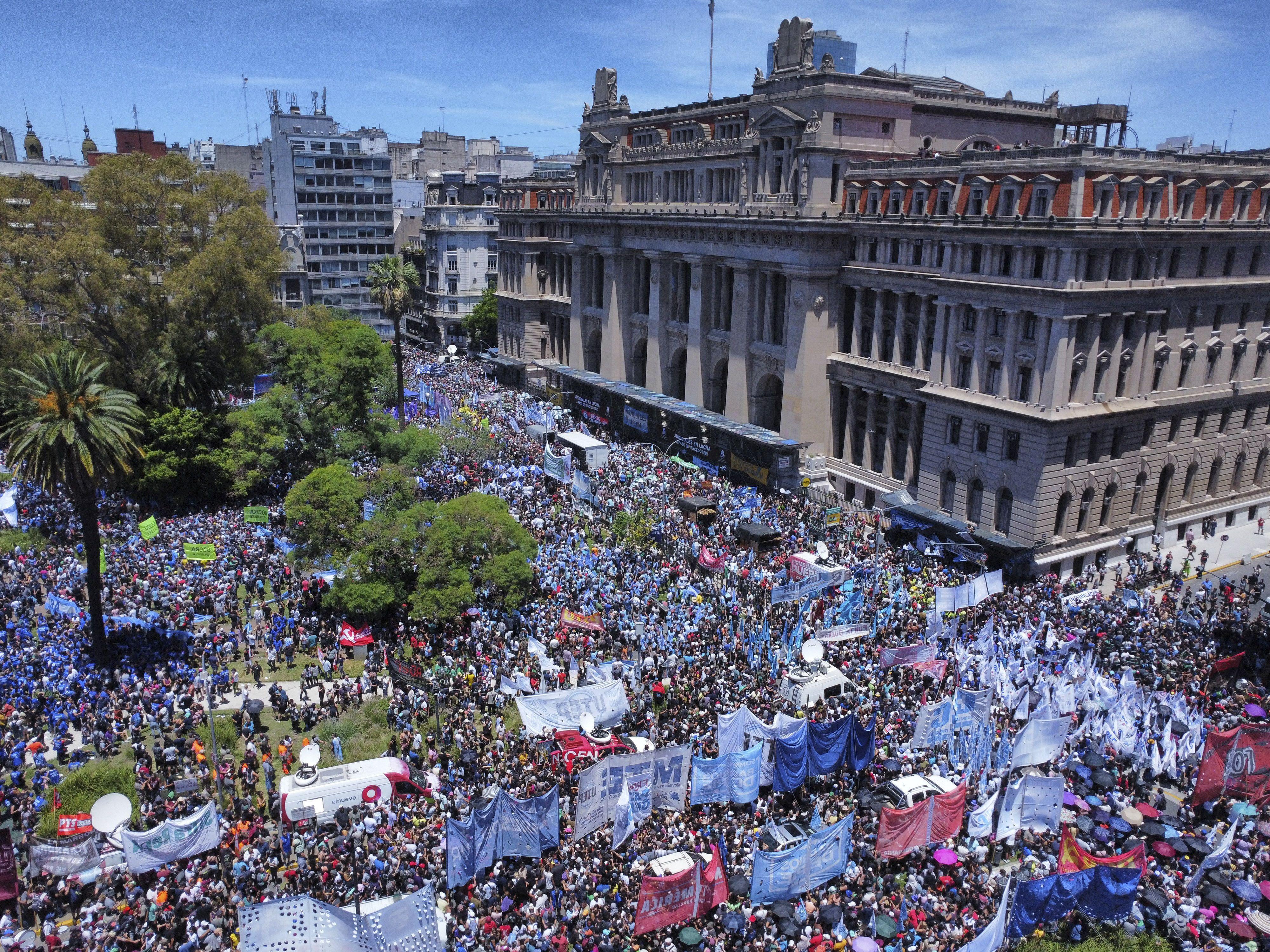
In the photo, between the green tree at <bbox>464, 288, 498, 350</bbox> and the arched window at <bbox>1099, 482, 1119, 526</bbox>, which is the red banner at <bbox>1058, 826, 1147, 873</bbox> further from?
the green tree at <bbox>464, 288, 498, 350</bbox>

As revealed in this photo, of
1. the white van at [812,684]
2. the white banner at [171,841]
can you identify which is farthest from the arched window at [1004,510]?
the white banner at [171,841]

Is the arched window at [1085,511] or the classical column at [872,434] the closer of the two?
the arched window at [1085,511]

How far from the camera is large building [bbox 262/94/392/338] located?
10950cm

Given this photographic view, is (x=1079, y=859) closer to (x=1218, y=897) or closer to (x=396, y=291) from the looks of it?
(x=1218, y=897)

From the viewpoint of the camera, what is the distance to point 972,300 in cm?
5047

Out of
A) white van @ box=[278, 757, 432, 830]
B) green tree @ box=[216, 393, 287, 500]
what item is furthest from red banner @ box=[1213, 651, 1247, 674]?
green tree @ box=[216, 393, 287, 500]

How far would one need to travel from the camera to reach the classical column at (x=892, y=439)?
57719mm

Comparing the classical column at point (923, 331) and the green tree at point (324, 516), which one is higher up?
the classical column at point (923, 331)

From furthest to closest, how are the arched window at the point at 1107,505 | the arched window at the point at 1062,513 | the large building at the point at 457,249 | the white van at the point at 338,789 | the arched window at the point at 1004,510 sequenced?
1. the large building at the point at 457,249
2. the arched window at the point at 1107,505
3. the arched window at the point at 1004,510
4. the arched window at the point at 1062,513
5. the white van at the point at 338,789

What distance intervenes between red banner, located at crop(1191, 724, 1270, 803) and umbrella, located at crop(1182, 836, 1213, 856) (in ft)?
8.43

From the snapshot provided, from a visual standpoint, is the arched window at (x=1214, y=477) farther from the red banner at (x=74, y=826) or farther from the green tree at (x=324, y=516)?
the red banner at (x=74, y=826)

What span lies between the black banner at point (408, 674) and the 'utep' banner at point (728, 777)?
1220cm

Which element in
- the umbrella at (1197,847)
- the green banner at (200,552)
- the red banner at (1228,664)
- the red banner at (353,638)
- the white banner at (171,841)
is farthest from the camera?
the green banner at (200,552)

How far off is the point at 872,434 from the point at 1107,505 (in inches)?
562
